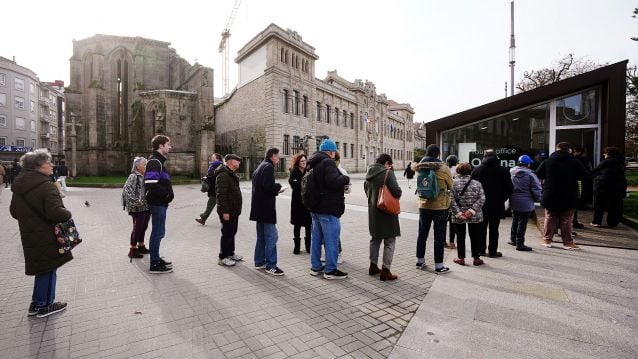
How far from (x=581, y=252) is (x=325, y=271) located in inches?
201

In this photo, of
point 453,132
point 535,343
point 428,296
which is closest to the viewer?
point 535,343

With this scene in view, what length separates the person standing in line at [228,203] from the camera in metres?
5.34

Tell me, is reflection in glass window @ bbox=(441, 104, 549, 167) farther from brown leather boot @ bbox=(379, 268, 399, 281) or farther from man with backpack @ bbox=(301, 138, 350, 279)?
man with backpack @ bbox=(301, 138, 350, 279)

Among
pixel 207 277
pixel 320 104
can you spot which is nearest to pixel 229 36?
pixel 320 104

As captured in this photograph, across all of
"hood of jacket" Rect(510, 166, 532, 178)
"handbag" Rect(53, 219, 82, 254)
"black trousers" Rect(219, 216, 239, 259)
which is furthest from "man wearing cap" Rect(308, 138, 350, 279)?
"hood of jacket" Rect(510, 166, 532, 178)

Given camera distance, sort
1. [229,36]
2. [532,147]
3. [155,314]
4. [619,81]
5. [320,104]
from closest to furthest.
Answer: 1. [155,314]
2. [619,81]
3. [532,147]
4. [320,104]
5. [229,36]

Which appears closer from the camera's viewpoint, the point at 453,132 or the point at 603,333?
the point at 603,333

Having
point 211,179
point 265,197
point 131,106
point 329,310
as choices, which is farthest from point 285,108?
point 329,310

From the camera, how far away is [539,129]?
11094 mm

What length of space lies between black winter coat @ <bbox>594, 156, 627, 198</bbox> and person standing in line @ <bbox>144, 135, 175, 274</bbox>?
10080 mm

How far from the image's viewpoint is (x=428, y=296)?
425cm

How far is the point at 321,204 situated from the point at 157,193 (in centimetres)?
246

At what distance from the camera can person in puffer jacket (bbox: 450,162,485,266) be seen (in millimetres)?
5430

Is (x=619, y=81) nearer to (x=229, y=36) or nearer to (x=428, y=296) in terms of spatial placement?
(x=428, y=296)
